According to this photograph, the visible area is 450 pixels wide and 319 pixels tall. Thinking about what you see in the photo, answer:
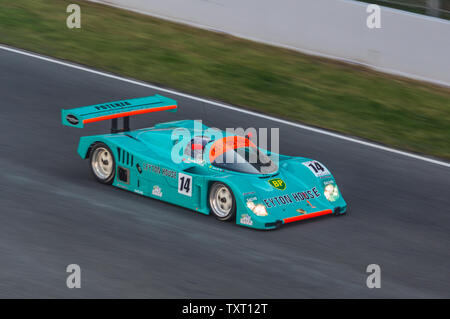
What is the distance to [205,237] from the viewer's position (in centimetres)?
1146

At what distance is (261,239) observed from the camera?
1148cm

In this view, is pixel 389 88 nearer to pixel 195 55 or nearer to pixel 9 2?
pixel 195 55

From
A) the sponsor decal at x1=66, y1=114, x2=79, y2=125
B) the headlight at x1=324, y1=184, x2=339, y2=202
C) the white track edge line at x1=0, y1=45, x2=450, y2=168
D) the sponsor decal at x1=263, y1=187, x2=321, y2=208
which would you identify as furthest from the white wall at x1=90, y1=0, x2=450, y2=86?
the sponsor decal at x1=66, y1=114, x2=79, y2=125

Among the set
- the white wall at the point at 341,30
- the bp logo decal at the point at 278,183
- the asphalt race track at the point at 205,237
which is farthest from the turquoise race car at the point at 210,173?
the white wall at the point at 341,30

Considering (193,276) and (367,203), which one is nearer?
(193,276)

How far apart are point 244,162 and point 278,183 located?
559 millimetres

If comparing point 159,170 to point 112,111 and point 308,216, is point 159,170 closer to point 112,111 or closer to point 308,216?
point 112,111

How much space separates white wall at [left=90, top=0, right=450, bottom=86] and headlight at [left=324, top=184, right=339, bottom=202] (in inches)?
239

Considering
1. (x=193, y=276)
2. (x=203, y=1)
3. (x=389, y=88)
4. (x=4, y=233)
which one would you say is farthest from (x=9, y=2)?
(x=193, y=276)

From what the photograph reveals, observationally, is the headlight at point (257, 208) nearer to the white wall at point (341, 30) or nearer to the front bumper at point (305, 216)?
the front bumper at point (305, 216)

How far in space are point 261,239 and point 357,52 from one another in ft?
26.1

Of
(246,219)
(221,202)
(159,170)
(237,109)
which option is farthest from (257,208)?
(237,109)

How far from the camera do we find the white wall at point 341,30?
691 inches

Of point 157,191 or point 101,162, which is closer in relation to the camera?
point 157,191
